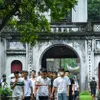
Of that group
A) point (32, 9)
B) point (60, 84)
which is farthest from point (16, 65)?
point (60, 84)

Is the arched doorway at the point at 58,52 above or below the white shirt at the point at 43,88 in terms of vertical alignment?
above

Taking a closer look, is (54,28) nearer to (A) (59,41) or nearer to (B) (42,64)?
(A) (59,41)

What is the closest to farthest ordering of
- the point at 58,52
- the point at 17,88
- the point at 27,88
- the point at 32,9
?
the point at 17,88 → the point at 27,88 → the point at 32,9 → the point at 58,52

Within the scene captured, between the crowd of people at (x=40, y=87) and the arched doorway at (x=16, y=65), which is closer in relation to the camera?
the crowd of people at (x=40, y=87)

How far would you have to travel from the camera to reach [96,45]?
35.8 m

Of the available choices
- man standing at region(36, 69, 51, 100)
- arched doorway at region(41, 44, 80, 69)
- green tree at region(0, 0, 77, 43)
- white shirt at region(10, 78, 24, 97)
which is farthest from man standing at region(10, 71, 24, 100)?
arched doorway at region(41, 44, 80, 69)

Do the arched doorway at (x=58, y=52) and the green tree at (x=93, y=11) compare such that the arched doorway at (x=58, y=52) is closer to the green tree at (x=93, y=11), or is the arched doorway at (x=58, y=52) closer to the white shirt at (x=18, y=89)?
the white shirt at (x=18, y=89)

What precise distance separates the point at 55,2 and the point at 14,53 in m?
14.9

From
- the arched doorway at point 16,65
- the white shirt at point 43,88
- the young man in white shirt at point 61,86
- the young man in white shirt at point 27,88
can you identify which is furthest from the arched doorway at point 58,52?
the white shirt at point 43,88

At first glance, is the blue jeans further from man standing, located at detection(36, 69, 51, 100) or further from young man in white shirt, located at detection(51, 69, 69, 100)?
man standing, located at detection(36, 69, 51, 100)

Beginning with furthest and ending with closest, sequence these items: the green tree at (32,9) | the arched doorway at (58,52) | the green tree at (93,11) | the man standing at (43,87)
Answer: the green tree at (93,11) < the arched doorway at (58,52) < the green tree at (32,9) < the man standing at (43,87)

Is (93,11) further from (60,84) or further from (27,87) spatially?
(60,84)

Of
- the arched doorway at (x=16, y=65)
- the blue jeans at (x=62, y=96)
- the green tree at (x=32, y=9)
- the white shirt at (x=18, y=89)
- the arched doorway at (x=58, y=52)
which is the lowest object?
the blue jeans at (x=62, y=96)

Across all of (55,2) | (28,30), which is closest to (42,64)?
(28,30)
